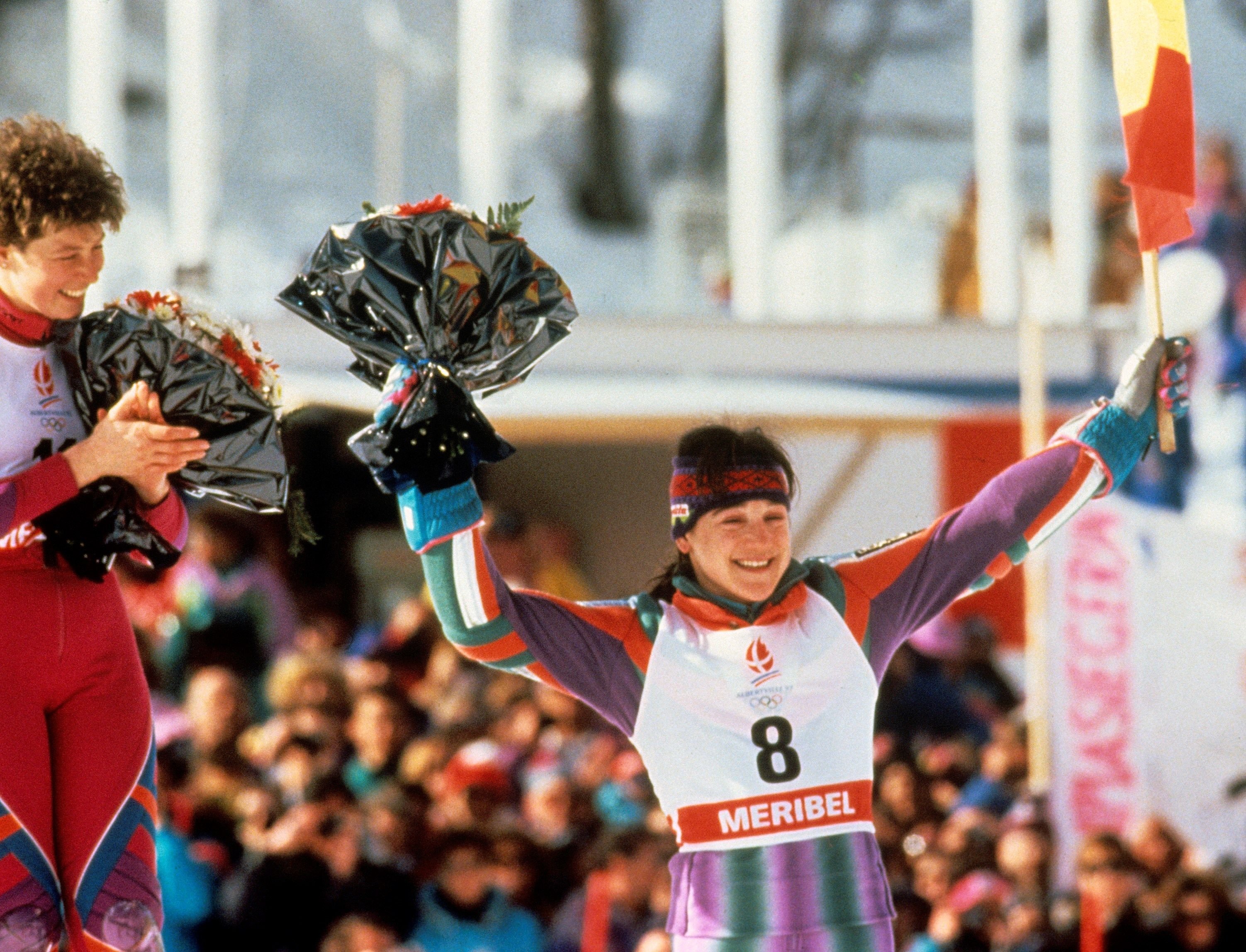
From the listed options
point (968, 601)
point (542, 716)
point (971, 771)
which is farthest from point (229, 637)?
point (968, 601)

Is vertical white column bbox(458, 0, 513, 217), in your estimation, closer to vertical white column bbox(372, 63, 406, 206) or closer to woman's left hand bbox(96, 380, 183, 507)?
vertical white column bbox(372, 63, 406, 206)

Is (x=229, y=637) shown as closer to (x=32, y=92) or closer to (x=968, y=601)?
(x=968, y=601)

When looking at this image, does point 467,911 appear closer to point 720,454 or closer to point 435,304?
point 720,454

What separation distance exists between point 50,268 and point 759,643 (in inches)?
57.6

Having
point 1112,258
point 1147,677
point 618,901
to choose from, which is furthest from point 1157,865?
point 1112,258

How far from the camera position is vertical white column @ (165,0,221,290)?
35.6ft

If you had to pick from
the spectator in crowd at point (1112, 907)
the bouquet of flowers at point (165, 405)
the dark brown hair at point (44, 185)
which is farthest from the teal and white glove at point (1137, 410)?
the spectator in crowd at point (1112, 907)

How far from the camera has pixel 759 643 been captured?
12.7 ft

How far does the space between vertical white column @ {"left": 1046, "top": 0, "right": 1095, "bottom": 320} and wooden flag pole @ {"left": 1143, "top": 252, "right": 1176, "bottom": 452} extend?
7.55 metres

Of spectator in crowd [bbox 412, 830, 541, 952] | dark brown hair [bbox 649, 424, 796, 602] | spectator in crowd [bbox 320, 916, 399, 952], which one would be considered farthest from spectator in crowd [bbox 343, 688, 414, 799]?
dark brown hair [bbox 649, 424, 796, 602]

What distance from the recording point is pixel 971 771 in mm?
8055

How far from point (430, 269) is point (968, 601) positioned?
7376mm

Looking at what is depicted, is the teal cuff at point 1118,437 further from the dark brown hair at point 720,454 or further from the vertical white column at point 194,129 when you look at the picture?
the vertical white column at point 194,129

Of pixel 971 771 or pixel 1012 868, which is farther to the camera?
pixel 971 771
